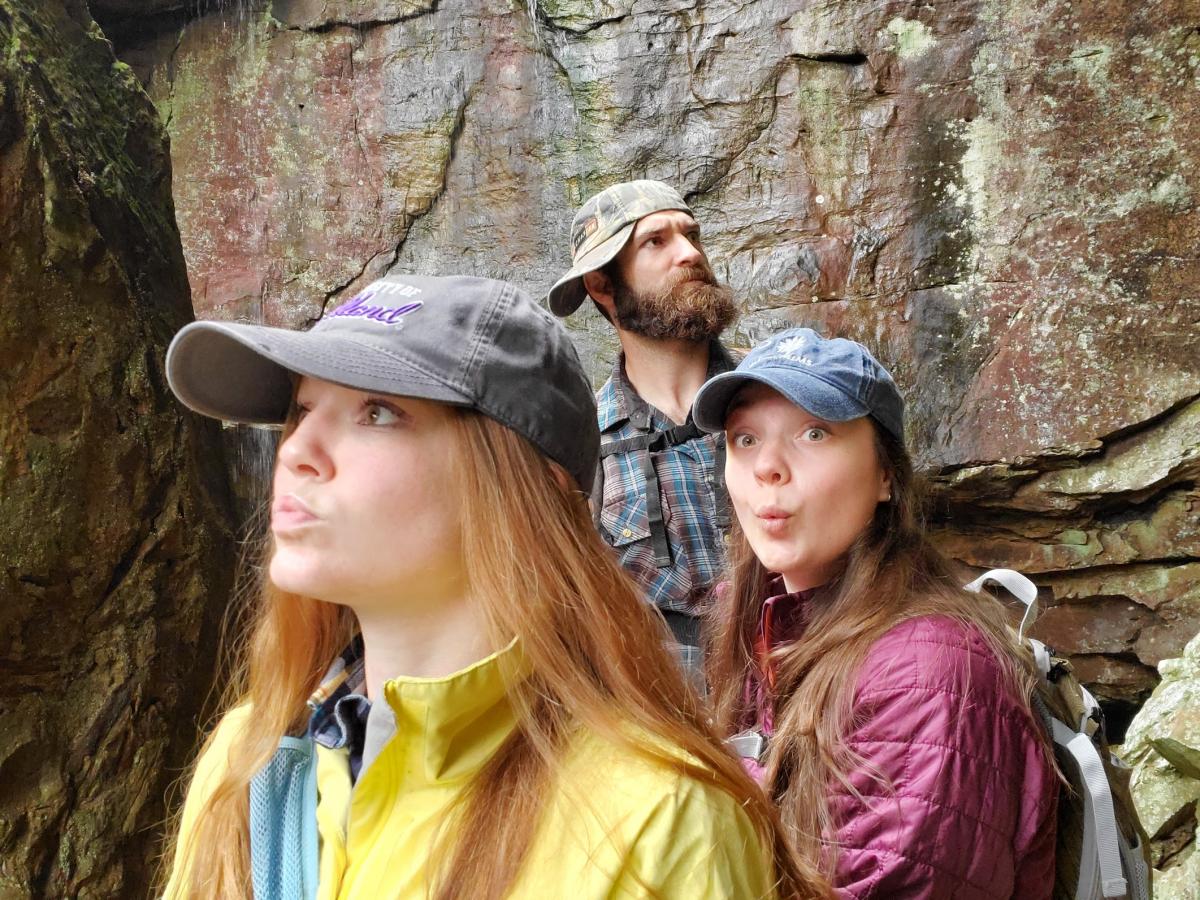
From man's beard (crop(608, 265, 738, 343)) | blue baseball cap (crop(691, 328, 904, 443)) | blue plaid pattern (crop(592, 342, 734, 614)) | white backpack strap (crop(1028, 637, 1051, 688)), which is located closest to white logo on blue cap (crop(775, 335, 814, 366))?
blue baseball cap (crop(691, 328, 904, 443))

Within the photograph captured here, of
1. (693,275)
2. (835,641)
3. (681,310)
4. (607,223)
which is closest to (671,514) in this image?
(681,310)

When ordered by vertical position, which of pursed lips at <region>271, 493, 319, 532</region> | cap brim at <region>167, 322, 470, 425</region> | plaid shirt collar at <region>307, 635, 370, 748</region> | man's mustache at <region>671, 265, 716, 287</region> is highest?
man's mustache at <region>671, 265, 716, 287</region>

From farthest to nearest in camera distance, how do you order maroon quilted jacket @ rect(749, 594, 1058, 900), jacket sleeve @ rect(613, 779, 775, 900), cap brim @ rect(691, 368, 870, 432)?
1. cap brim @ rect(691, 368, 870, 432)
2. maroon quilted jacket @ rect(749, 594, 1058, 900)
3. jacket sleeve @ rect(613, 779, 775, 900)

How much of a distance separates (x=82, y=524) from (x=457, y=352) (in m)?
2.57

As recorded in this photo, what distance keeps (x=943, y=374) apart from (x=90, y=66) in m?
3.84

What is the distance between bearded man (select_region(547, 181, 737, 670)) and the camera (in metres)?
2.61

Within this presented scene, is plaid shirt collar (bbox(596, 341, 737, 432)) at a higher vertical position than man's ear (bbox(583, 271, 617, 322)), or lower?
lower

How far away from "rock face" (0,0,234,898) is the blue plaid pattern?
1.60 m

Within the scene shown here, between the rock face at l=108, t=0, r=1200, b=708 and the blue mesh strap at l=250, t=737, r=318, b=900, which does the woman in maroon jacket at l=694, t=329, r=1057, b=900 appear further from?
the rock face at l=108, t=0, r=1200, b=708

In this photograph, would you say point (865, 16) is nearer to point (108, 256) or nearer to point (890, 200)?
point (890, 200)

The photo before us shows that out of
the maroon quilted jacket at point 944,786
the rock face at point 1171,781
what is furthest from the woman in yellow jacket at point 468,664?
the rock face at point 1171,781

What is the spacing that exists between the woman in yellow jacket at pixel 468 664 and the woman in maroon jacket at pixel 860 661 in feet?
0.97

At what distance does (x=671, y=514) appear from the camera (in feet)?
8.74

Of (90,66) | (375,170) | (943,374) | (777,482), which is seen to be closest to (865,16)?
(943,374)
